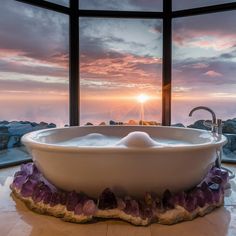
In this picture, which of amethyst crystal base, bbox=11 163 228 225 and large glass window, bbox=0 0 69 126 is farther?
large glass window, bbox=0 0 69 126

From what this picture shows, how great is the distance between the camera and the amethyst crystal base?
5.65 feet

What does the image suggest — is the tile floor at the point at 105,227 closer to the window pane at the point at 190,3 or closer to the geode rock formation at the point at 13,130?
the geode rock formation at the point at 13,130

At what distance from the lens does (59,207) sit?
1804mm

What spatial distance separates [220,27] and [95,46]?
4.99 ft

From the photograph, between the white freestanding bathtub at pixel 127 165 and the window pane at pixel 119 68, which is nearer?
the white freestanding bathtub at pixel 127 165

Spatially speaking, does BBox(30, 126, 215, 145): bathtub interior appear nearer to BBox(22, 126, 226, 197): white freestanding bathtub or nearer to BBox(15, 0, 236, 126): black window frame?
BBox(22, 126, 226, 197): white freestanding bathtub

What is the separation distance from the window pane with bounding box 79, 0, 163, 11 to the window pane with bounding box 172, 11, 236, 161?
0.33m

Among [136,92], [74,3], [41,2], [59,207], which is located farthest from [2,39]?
[59,207]

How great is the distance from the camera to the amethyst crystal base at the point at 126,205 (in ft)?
5.65

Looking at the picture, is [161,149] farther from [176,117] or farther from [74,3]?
[74,3]

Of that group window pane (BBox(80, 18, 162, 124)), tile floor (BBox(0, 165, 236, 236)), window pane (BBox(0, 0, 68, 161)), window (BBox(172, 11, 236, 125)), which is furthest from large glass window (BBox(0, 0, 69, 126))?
tile floor (BBox(0, 165, 236, 236))

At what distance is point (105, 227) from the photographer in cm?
166

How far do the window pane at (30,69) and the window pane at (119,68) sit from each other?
0.27 meters

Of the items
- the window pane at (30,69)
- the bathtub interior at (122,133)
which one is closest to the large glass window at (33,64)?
the window pane at (30,69)
